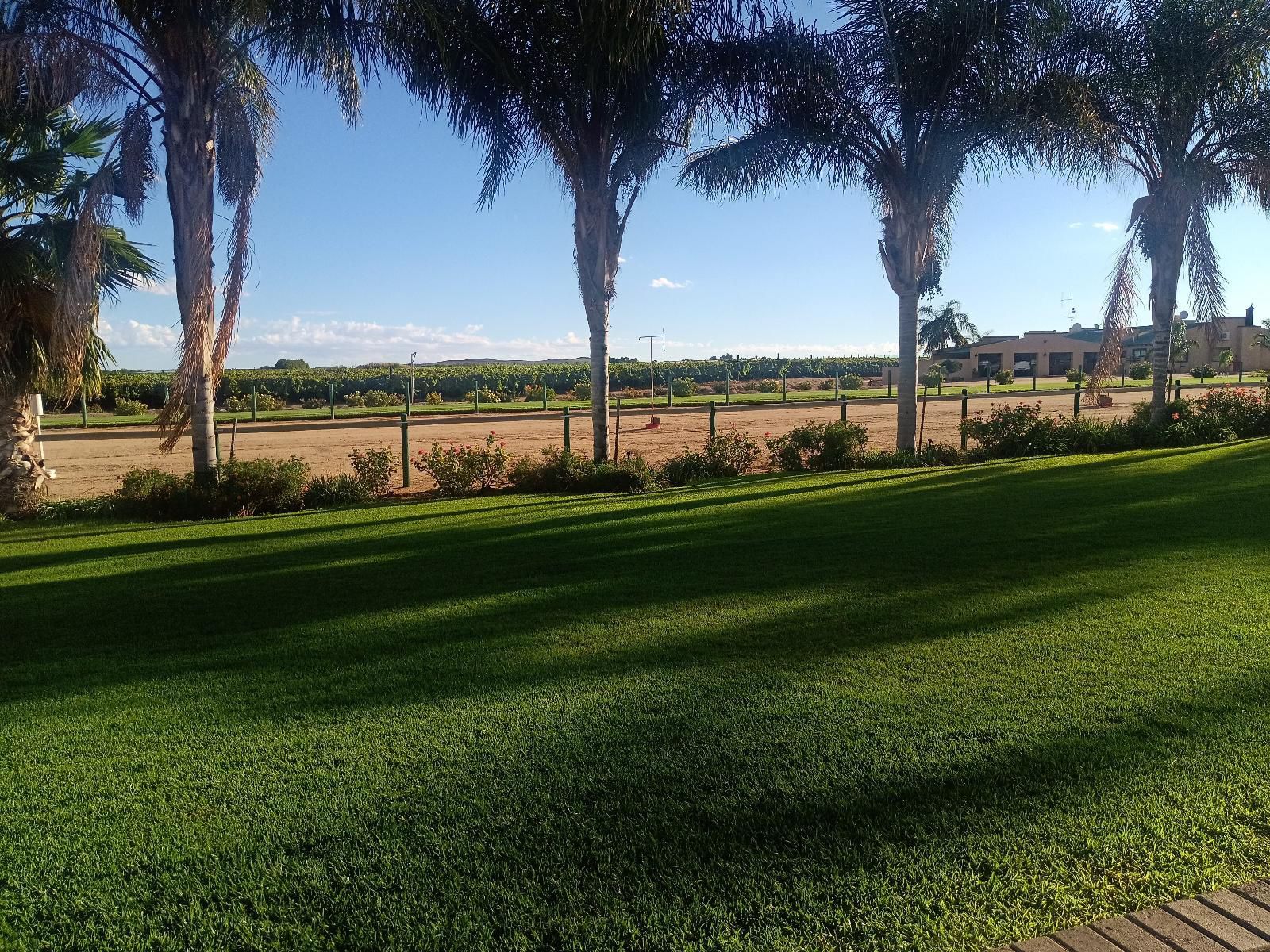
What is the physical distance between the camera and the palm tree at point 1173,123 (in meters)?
15.5

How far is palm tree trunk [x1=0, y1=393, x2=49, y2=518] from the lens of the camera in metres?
12.0

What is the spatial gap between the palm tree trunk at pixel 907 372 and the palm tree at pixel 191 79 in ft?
29.3

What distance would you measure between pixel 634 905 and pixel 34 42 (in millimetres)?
11476

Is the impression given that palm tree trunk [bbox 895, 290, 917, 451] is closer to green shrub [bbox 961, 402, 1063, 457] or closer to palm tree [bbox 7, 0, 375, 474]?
green shrub [bbox 961, 402, 1063, 457]

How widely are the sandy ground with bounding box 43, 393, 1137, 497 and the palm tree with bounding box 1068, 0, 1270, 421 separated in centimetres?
540

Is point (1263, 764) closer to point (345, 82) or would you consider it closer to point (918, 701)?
point (918, 701)

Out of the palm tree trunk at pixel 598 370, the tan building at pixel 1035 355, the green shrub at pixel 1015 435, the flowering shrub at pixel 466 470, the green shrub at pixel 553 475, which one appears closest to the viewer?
the flowering shrub at pixel 466 470

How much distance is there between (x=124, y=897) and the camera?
279 centimetres

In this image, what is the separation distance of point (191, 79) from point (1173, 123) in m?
15.3

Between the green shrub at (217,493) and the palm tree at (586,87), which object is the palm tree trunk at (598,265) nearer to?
the palm tree at (586,87)

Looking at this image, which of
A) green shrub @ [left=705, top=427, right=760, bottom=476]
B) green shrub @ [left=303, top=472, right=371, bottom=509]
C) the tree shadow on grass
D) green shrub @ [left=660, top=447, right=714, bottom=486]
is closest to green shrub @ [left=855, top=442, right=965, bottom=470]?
green shrub @ [left=705, top=427, right=760, bottom=476]

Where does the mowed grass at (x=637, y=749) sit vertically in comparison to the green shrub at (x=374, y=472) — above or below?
below

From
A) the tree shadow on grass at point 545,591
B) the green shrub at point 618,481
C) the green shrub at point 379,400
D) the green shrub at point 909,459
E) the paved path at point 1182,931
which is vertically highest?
the green shrub at point 379,400

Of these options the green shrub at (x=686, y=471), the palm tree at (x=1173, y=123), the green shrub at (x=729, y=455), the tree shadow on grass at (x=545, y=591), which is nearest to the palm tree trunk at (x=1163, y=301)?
the palm tree at (x=1173, y=123)
